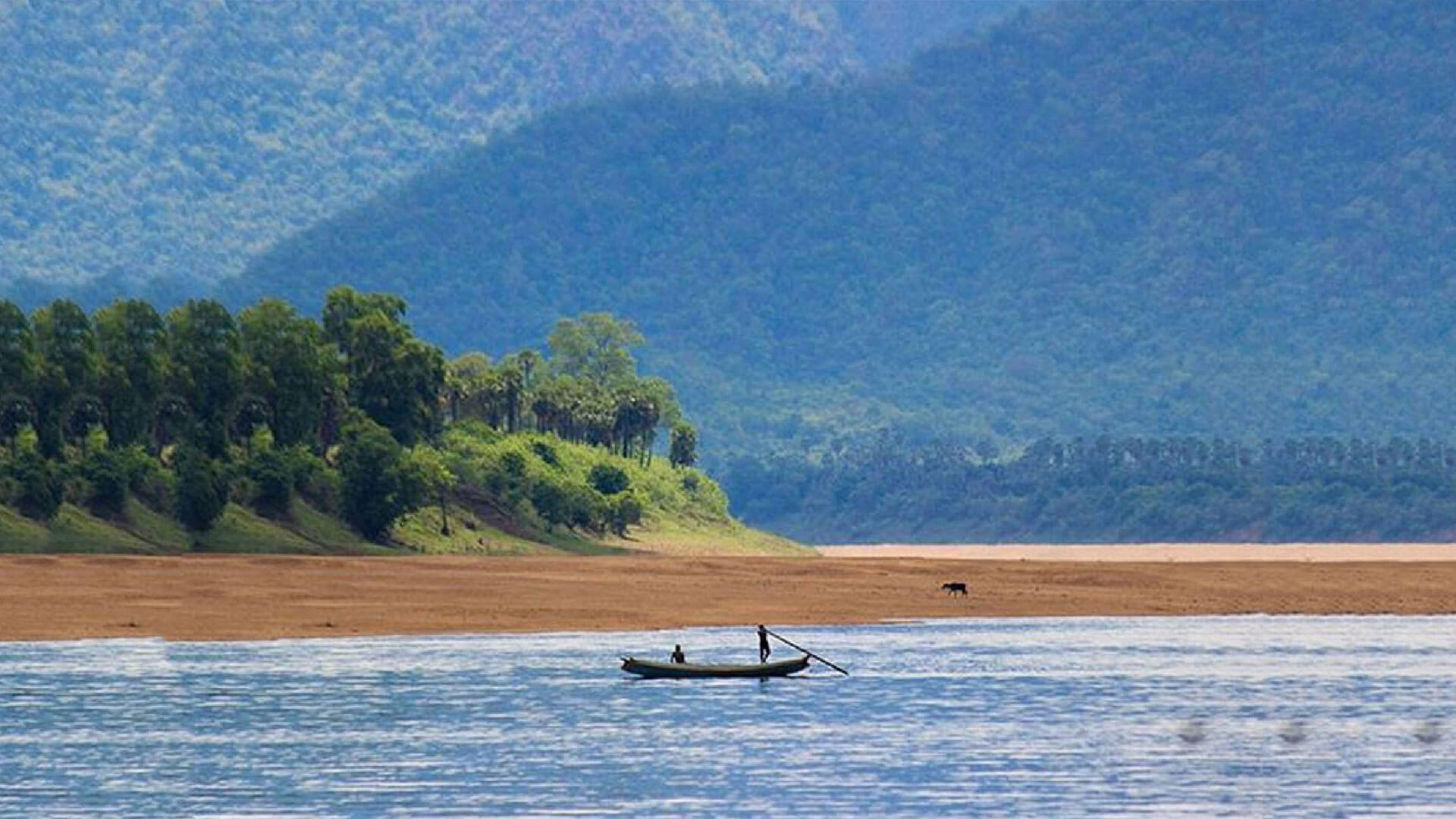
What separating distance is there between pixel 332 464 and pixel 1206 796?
9745 centimetres

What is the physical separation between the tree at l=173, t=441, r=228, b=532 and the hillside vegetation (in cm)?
9

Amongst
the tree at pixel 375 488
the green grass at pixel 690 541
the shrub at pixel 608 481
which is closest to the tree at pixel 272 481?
the tree at pixel 375 488

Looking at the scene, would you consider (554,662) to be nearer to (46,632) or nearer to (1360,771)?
(46,632)

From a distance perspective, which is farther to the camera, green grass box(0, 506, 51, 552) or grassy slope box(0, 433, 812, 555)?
grassy slope box(0, 433, 812, 555)

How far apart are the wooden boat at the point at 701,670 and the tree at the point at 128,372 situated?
54.3 meters

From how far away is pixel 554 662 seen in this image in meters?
Result: 103

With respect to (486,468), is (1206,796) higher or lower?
lower

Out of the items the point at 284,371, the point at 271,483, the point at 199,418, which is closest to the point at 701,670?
the point at 271,483

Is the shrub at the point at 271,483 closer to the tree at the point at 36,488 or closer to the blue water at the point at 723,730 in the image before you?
the tree at the point at 36,488

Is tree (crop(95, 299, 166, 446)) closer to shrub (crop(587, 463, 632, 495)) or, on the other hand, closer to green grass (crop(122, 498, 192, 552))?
green grass (crop(122, 498, 192, 552))

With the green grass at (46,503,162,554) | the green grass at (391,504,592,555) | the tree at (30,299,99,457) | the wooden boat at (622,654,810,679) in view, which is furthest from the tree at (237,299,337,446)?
the wooden boat at (622,654,810,679)

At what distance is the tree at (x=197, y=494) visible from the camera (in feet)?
463

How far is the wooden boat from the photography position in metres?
96.1

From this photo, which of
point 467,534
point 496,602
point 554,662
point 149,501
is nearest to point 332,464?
point 467,534
